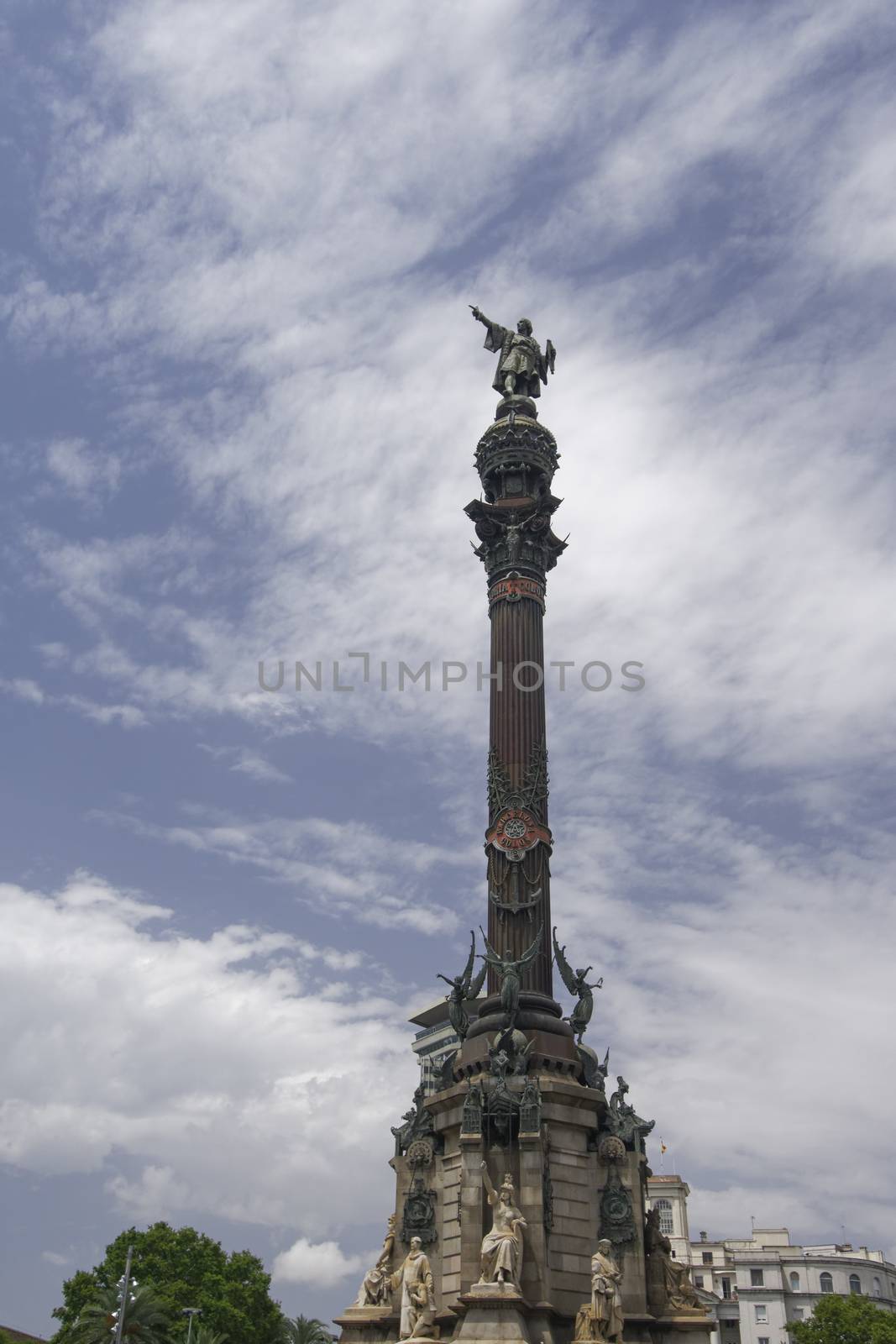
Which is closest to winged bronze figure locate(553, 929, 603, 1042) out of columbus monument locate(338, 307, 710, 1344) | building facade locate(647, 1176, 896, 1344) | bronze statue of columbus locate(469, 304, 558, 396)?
columbus monument locate(338, 307, 710, 1344)

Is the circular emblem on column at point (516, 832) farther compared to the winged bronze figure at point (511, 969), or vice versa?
the circular emblem on column at point (516, 832)

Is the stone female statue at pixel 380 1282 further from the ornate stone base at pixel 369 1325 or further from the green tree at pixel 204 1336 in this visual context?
the green tree at pixel 204 1336

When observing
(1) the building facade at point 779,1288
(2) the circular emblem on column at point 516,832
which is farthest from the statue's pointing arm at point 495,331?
(1) the building facade at point 779,1288

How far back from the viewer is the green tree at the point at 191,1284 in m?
56.7

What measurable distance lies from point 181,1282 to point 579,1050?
3076 cm

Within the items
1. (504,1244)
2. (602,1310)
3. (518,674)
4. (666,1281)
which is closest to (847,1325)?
(666,1281)

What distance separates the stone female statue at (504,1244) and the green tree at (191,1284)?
29.6 metres

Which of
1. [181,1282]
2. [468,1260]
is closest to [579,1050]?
[468,1260]

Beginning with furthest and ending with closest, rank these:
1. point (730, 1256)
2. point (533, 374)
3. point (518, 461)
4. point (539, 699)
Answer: point (730, 1256) → point (533, 374) → point (518, 461) → point (539, 699)

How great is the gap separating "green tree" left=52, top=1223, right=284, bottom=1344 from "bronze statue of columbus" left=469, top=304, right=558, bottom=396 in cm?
4227

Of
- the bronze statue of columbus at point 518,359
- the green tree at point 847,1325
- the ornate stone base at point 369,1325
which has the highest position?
the bronze statue of columbus at point 518,359

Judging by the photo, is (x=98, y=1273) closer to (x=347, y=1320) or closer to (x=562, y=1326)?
(x=347, y=1320)

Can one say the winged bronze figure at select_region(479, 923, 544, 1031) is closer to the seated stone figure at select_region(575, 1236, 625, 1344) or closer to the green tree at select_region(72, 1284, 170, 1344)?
the seated stone figure at select_region(575, 1236, 625, 1344)

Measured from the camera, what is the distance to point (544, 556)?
45.6m
